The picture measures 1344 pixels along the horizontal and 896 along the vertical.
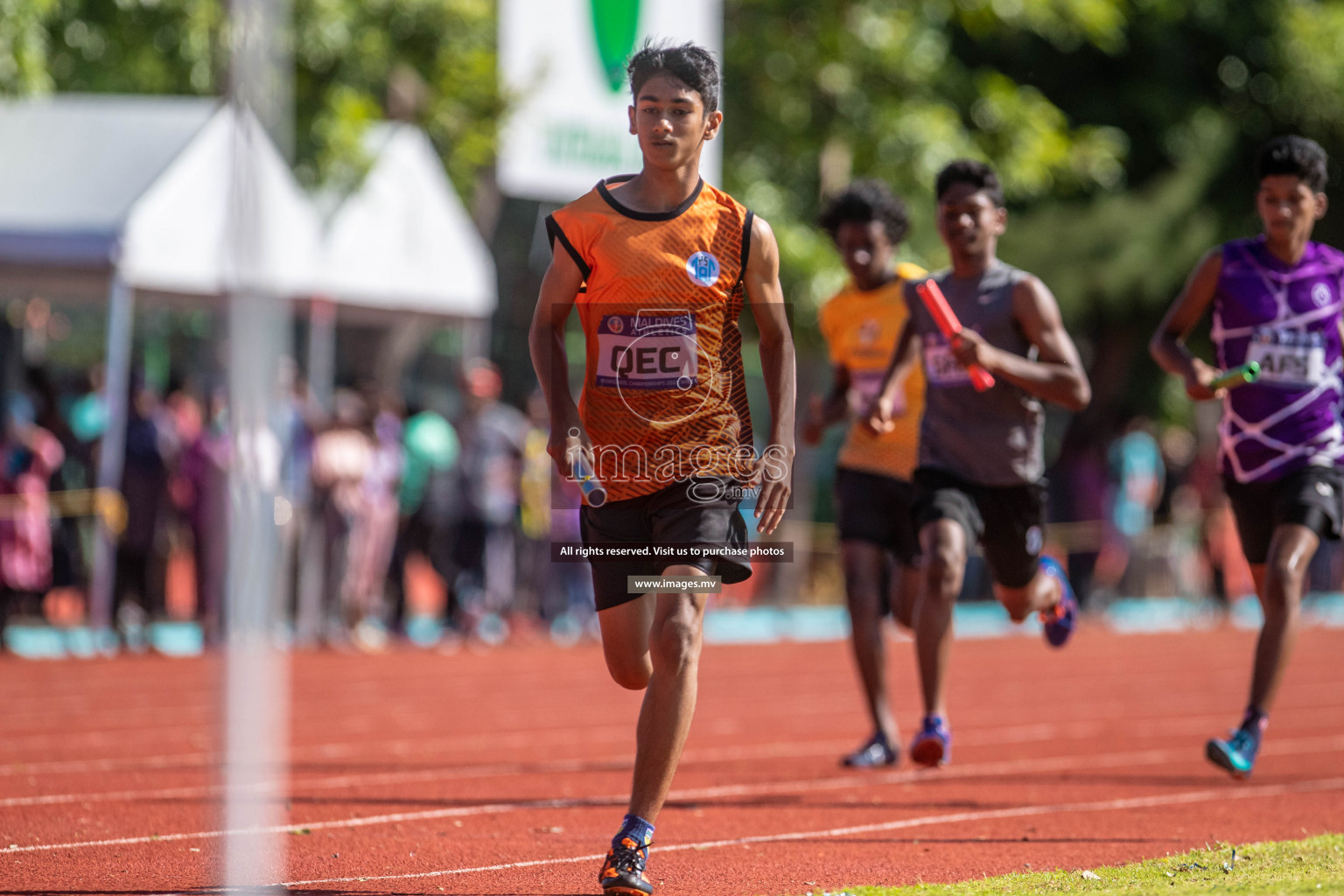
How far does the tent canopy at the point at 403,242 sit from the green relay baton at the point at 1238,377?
33.3 ft

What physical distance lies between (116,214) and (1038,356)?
9.03 m

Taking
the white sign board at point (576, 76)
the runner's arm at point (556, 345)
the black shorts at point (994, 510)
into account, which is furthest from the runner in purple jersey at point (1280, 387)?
the white sign board at point (576, 76)

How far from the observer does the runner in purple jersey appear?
22.4ft

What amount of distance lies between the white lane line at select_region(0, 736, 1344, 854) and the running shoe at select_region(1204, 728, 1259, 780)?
4.41 ft

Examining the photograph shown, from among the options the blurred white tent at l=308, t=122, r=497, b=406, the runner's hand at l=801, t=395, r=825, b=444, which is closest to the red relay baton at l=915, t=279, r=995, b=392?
the runner's hand at l=801, t=395, r=825, b=444

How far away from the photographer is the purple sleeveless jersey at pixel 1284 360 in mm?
6938

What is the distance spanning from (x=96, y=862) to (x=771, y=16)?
54.1 ft

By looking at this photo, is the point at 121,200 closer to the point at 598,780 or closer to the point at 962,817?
the point at 598,780

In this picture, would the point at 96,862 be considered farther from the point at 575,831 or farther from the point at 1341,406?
the point at 1341,406

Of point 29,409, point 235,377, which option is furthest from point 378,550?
point 235,377

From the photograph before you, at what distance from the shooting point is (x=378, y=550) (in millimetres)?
15109

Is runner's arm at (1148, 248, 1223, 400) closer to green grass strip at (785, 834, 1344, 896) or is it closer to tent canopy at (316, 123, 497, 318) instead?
green grass strip at (785, 834, 1344, 896)

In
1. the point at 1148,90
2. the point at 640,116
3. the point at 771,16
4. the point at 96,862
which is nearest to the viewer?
the point at 640,116

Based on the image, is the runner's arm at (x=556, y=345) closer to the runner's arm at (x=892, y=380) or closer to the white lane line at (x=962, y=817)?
the white lane line at (x=962, y=817)
